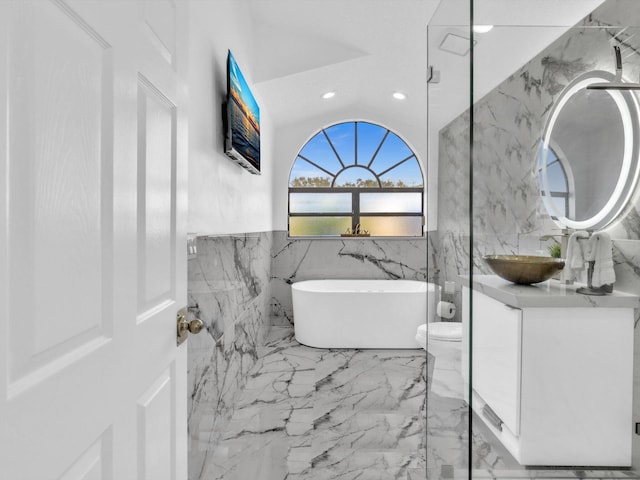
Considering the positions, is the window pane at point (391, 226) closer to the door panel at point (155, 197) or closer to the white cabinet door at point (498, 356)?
the white cabinet door at point (498, 356)

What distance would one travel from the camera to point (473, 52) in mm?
1286

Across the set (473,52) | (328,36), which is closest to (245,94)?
(328,36)

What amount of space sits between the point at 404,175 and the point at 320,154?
107 cm

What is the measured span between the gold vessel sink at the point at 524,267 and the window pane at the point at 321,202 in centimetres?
345

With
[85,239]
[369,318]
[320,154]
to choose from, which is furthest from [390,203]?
[85,239]

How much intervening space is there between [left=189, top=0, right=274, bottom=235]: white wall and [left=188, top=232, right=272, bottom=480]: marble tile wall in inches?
5.3

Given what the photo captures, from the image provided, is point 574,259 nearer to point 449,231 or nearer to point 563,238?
point 563,238

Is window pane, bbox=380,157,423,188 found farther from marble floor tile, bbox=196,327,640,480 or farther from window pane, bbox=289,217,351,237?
marble floor tile, bbox=196,327,640,480

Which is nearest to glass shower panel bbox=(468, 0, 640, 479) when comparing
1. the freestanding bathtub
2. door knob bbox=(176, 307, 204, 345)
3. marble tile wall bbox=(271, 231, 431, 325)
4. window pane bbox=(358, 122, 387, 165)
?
door knob bbox=(176, 307, 204, 345)

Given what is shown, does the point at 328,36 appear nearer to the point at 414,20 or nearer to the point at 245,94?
the point at 414,20

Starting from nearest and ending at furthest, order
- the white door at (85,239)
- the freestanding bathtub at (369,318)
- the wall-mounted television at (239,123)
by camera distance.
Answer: the white door at (85,239)
the wall-mounted television at (239,123)
the freestanding bathtub at (369,318)

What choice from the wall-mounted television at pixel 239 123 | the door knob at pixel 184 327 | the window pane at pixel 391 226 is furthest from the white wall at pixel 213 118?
the window pane at pixel 391 226

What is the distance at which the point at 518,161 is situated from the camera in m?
1.45

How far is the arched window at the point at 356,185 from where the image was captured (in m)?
4.79
